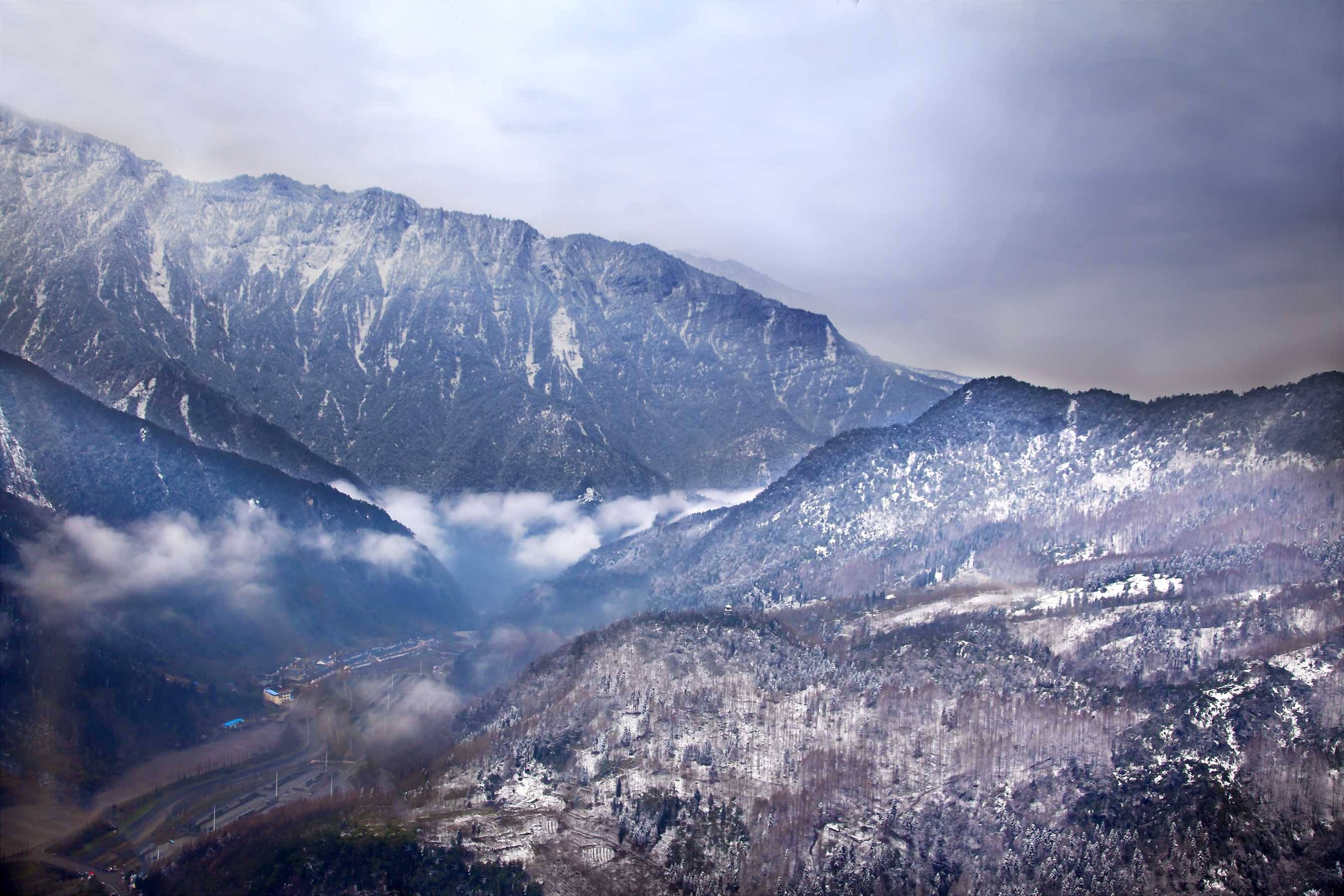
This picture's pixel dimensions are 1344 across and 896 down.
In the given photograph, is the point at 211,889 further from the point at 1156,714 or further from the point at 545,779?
the point at 1156,714

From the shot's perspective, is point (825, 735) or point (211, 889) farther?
point (825, 735)

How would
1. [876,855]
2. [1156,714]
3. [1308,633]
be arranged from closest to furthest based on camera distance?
[876,855]
[1156,714]
[1308,633]

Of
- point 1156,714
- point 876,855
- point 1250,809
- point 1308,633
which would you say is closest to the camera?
point 1250,809

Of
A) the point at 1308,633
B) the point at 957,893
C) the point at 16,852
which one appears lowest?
the point at 957,893

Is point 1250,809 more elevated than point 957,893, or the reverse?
point 1250,809

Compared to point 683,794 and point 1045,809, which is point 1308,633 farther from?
point 683,794

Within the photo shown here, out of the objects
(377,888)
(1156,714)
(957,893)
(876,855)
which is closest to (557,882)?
(377,888)

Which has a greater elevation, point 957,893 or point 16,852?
point 16,852

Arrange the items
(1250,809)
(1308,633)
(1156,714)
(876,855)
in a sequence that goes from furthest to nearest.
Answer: (1308,633) → (1156,714) → (876,855) → (1250,809)

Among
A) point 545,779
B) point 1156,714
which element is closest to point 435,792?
point 545,779
